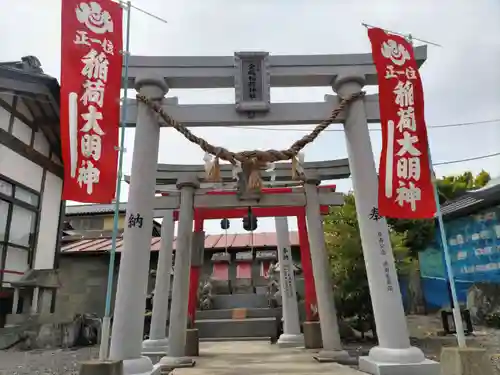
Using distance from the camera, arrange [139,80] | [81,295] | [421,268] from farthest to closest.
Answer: [421,268]
[81,295]
[139,80]

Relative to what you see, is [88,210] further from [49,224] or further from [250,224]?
[250,224]

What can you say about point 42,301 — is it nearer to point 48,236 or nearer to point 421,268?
point 48,236

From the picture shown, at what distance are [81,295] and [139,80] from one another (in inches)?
567

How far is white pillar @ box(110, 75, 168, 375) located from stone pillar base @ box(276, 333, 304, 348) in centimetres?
644

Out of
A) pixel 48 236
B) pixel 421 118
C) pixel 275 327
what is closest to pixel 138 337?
pixel 421 118

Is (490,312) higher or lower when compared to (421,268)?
lower

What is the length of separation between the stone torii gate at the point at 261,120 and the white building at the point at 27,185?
24.2 feet

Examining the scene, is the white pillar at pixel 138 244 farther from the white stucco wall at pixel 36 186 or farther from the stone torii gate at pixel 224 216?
the white stucco wall at pixel 36 186

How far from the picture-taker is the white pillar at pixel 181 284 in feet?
24.7

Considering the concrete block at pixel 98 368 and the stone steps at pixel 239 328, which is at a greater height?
the concrete block at pixel 98 368

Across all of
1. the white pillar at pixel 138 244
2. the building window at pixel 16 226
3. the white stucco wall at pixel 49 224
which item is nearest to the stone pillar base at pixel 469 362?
the white pillar at pixel 138 244

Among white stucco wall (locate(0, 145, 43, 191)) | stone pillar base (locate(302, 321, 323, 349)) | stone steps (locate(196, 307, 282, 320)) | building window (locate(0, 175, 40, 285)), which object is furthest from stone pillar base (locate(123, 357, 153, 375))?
stone steps (locate(196, 307, 282, 320))

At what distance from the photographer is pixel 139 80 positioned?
6.38m

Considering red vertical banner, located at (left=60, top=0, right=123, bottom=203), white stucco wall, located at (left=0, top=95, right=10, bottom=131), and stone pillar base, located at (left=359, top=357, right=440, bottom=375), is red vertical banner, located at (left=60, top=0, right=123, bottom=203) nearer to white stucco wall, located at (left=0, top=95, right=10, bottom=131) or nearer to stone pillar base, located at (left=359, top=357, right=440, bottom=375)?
stone pillar base, located at (left=359, top=357, right=440, bottom=375)
